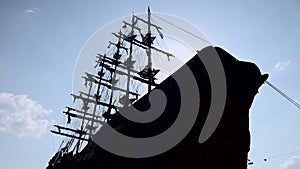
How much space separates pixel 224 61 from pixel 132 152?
4.46m

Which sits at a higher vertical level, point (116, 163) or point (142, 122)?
point (142, 122)

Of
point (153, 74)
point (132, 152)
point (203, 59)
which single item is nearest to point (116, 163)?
point (132, 152)

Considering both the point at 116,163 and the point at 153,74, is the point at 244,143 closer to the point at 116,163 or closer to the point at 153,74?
the point at 116,163

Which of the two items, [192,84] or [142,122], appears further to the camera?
[142,122]

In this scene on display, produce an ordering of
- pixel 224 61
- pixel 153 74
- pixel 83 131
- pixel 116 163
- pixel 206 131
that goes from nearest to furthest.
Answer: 1. pixel 206 131
2. pixel 224 61
3. pixel 116 163
4. pixel 153 74
5. pixel 83 131

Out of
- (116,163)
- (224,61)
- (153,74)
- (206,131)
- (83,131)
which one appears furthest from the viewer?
(83,131)

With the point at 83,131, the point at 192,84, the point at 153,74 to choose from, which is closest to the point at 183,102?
the point at 192,84

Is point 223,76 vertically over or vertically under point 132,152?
over

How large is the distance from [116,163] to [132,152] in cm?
103

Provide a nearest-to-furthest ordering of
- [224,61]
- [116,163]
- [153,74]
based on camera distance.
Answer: [224,61]
[116,163]
[153,74]

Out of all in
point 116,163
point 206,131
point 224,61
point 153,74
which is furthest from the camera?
point 153,74

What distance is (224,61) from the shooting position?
8.05m

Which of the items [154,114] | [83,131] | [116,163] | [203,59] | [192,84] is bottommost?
[116,163]

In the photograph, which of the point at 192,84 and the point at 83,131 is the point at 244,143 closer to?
the point at 192,84
